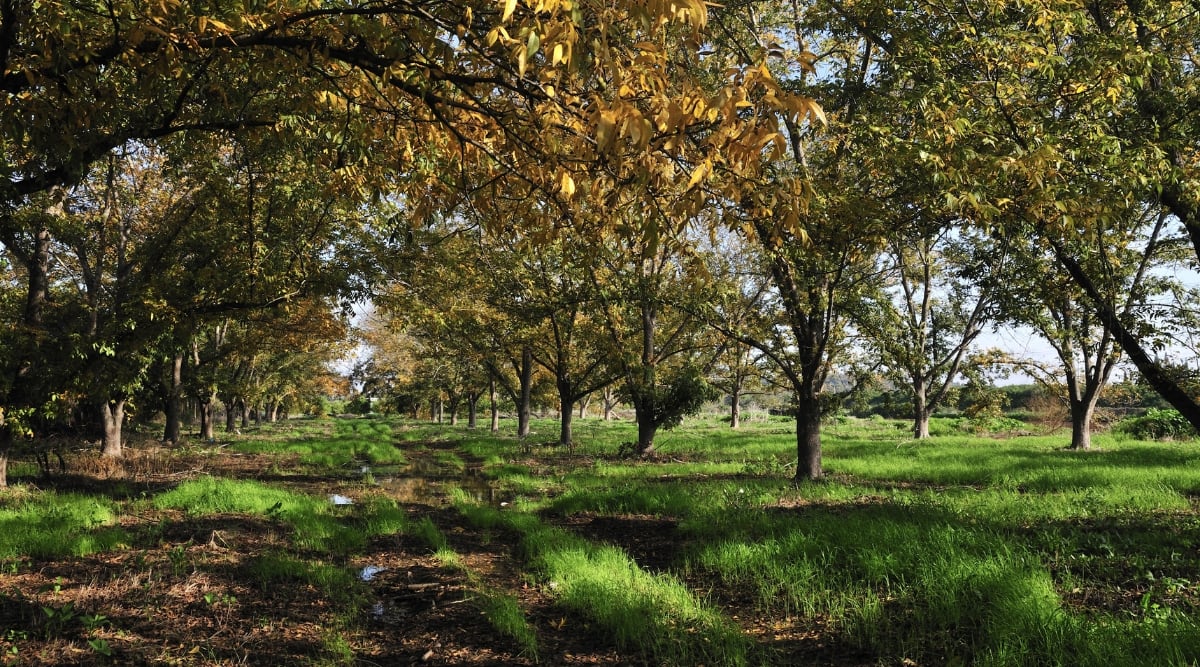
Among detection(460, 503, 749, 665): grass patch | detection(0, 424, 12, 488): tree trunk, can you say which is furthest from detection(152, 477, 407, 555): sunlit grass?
detection(0, 424, 12, 488): tree trunk

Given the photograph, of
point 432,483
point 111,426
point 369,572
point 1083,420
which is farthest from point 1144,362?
point 111,426

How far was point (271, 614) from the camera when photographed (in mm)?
4941

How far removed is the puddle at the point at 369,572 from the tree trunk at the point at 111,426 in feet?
37.8

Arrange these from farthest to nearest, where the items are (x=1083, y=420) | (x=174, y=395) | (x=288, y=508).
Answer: (x=174, y=395) → (x=1083, y=420) → (x=288, y=508)

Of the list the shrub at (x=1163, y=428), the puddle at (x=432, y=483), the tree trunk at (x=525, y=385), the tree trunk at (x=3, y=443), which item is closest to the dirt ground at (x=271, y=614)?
the tree trunk at (x=3, y=443)

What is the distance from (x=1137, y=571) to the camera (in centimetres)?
520

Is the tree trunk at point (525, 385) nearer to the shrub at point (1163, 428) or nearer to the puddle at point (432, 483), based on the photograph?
the puddle at point (432, 483)

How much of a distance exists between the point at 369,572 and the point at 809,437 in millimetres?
7710

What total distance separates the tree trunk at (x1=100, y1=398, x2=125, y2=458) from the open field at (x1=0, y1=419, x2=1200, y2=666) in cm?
421

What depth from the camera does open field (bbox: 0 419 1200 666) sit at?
13.6 feet

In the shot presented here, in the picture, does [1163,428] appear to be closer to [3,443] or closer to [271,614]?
[271,614]

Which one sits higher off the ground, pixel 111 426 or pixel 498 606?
pixel 111 426

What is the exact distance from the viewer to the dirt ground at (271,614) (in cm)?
413

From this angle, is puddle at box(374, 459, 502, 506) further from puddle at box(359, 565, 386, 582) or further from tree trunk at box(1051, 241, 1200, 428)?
tree trunk at box(1051, 241, 1200, 428)
